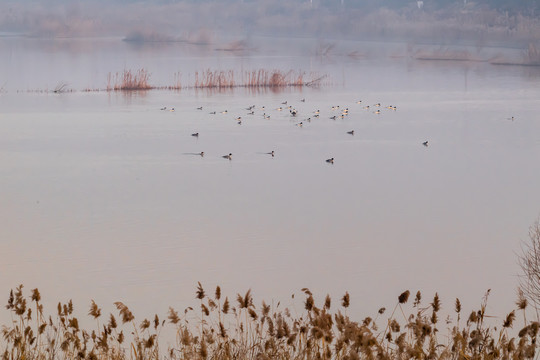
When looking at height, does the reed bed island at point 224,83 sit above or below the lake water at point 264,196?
above

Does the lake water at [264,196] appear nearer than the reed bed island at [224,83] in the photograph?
Yes

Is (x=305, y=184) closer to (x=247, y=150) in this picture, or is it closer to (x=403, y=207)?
(x=403, y=207)

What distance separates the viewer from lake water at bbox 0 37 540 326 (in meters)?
7.82

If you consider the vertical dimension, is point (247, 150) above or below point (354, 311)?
above

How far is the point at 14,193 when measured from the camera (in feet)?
38.5

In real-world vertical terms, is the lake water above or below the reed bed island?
below

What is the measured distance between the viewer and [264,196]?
11312 millimetres

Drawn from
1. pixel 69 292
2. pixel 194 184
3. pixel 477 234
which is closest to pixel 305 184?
pixel 194 184

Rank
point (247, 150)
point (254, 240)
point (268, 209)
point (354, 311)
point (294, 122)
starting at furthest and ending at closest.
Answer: point (294, 122) < point (247, 150) < point (268, 209) < point (254, 240) < point (354, 311)

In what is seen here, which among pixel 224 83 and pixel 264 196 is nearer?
pixel 264 196

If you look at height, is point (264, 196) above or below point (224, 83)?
below

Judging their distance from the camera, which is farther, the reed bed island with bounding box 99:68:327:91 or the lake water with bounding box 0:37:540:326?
the reed bed island with bounding box 99:68:327:91

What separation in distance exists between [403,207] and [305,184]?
166cm

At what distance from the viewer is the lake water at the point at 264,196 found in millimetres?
7816
